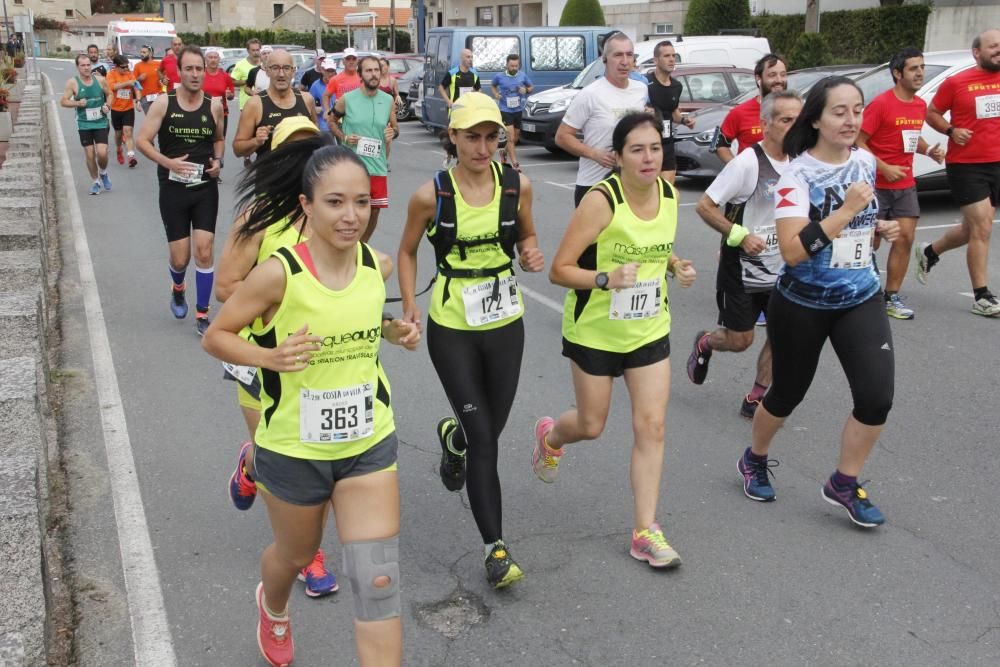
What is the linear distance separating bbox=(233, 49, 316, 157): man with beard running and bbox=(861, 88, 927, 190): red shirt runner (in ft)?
14.0

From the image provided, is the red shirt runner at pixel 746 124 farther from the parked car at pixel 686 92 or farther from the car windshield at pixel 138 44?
the car windshield at pixel 138 44

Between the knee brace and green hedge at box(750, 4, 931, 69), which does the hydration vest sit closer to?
the knee brace

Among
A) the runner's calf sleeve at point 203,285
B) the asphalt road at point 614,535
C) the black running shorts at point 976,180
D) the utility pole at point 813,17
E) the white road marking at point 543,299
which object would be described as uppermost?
the utility pole at point 813,17

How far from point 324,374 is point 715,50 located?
18.1m

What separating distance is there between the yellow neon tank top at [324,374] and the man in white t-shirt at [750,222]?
279 centimetres

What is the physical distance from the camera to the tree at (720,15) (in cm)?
3684

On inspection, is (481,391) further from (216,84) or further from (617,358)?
(216,84)

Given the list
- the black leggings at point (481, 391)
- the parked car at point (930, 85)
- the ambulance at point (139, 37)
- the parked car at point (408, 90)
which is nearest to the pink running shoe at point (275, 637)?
the black leggings at point (481, 391)

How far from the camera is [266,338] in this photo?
126 inches

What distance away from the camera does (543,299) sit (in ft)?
29.1

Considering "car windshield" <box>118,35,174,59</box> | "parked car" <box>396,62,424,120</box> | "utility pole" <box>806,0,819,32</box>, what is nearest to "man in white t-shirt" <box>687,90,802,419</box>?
"parked car" <box>396,62,424,120</box>

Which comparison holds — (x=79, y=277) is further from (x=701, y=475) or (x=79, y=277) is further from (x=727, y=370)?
(x=701, y=475)

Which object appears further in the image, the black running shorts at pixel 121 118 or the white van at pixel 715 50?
the white van at pixel 715 50

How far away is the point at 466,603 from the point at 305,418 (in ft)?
4.14
